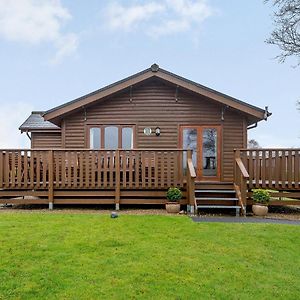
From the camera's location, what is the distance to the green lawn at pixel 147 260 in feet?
12.2

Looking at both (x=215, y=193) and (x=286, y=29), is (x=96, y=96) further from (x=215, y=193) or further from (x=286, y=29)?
(x=286, y=29)

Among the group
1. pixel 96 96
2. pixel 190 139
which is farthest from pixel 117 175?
pixel 190 139

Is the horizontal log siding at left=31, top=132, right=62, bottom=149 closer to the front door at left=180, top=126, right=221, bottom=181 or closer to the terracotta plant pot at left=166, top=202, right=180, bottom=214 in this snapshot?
the front door at left=180, top=126, right=221, bottom=181

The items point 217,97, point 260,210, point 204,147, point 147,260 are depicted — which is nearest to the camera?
point 147,260

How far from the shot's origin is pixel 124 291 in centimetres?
367

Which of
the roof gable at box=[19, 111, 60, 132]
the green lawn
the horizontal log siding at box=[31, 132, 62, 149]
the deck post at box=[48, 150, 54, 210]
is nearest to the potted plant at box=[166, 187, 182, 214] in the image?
the green lawn

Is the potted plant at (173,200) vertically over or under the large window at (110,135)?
under

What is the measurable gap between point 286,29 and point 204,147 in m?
5.31

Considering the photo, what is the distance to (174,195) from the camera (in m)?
8.85

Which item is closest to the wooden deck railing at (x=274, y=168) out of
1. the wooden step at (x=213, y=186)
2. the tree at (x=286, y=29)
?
the wooden step at (x=213, y=186)

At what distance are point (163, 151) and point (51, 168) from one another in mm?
3253

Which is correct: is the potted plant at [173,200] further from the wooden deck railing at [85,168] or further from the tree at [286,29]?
the tree at [286,29]

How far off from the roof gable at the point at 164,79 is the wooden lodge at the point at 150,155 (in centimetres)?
3

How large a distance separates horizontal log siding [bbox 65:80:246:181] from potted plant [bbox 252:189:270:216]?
2.50 metres
